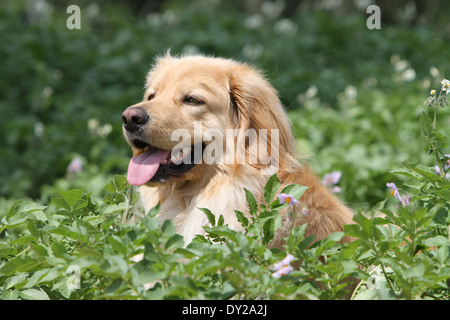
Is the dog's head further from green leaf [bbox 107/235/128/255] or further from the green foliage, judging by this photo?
green leaf [bbox 107/235/128/255]

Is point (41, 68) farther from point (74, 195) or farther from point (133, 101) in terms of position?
point (74, 195)

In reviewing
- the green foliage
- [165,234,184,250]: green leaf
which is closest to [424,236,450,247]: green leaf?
the green foliage

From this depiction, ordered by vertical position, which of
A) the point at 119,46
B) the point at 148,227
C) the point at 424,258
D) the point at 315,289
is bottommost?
the point at 315,289

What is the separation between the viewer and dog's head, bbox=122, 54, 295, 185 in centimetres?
357

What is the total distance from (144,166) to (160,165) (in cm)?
10

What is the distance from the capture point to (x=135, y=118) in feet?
11.5

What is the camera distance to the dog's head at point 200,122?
11.7ft

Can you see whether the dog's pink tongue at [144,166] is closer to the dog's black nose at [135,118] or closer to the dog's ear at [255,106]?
the dog's black nose at [135,118]

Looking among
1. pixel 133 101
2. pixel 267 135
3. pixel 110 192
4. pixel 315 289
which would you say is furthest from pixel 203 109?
pixel 133 101

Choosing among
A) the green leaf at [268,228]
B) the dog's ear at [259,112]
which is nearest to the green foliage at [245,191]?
the green leaf at [268,228]

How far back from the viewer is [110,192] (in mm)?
3223

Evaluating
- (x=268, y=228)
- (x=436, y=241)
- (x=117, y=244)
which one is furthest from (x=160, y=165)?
(x=436, y=241)

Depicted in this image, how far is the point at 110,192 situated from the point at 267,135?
43.0 inches

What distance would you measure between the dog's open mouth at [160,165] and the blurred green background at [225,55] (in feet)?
3.12
